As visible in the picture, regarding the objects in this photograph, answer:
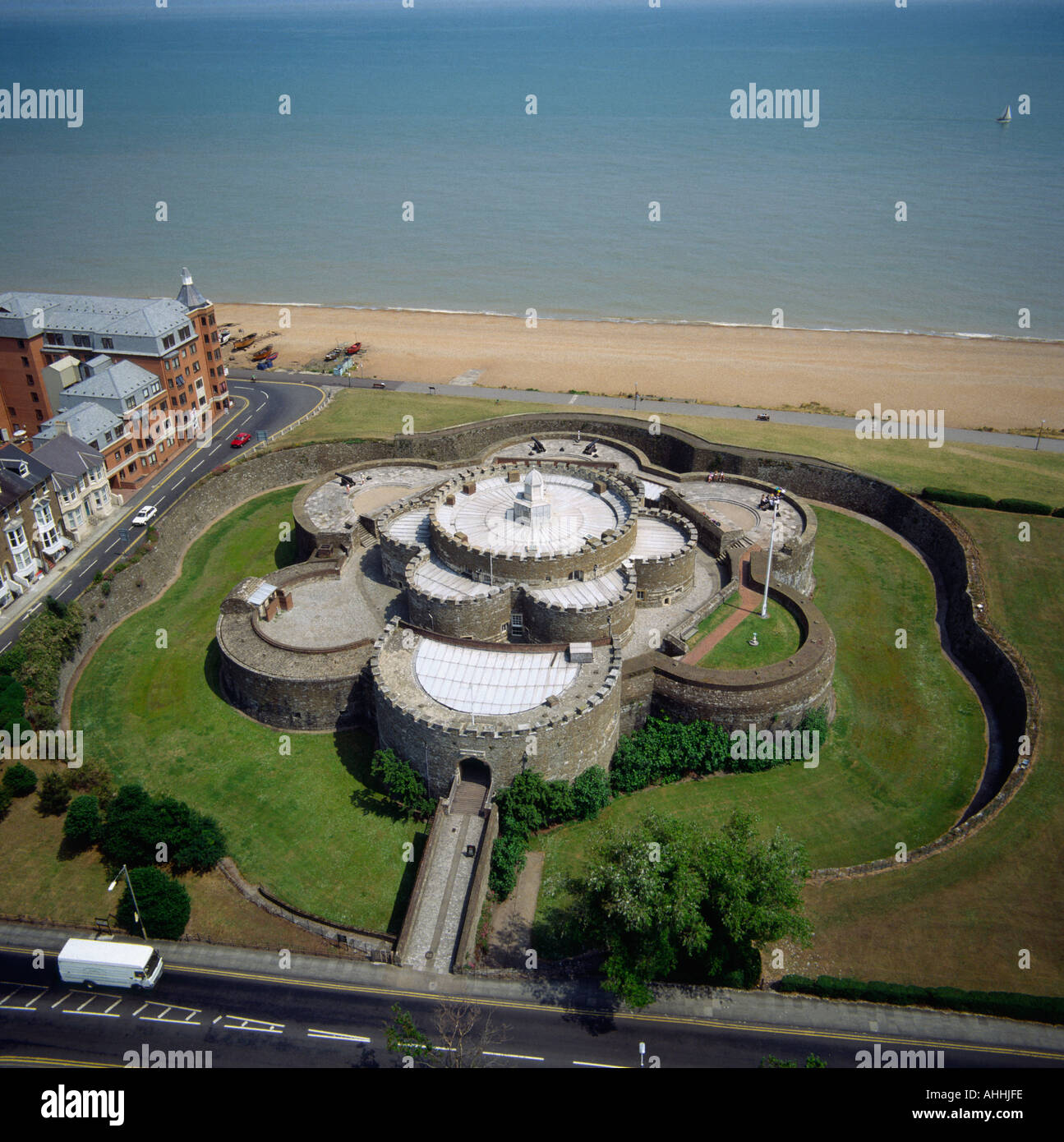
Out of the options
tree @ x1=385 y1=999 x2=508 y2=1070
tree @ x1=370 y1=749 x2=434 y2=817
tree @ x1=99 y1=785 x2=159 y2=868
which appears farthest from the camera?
tree @ x1=370 y1=749 x2=434 y2=817

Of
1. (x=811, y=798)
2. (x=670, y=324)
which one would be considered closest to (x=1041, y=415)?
(x=670, y=324)

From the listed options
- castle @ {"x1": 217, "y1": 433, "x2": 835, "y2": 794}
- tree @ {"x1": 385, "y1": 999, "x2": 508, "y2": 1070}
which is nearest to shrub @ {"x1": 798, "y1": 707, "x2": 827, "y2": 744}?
castle @ {"x1": 217, "y1": 433, "x2": 835, "y2": 794}

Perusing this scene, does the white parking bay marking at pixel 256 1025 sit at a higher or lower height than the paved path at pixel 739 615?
lower

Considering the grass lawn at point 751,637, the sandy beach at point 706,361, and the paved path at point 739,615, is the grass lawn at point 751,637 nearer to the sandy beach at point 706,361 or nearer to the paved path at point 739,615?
the paved path at point 739,615

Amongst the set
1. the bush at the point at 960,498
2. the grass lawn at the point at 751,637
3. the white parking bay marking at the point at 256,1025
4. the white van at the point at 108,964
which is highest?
the bush at the point at 960,498

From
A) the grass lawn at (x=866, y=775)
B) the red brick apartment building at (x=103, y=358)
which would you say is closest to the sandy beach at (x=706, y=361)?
the red brick apartment building at (x=103, y=358)

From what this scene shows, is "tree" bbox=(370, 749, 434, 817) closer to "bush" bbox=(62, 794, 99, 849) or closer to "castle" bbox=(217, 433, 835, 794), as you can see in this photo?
"castle" bbox=(217, 433, 835, 794)

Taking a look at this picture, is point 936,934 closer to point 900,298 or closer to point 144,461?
point 144,461

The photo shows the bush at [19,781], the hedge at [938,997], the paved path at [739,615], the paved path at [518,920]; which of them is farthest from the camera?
the paved path at [739,615]
